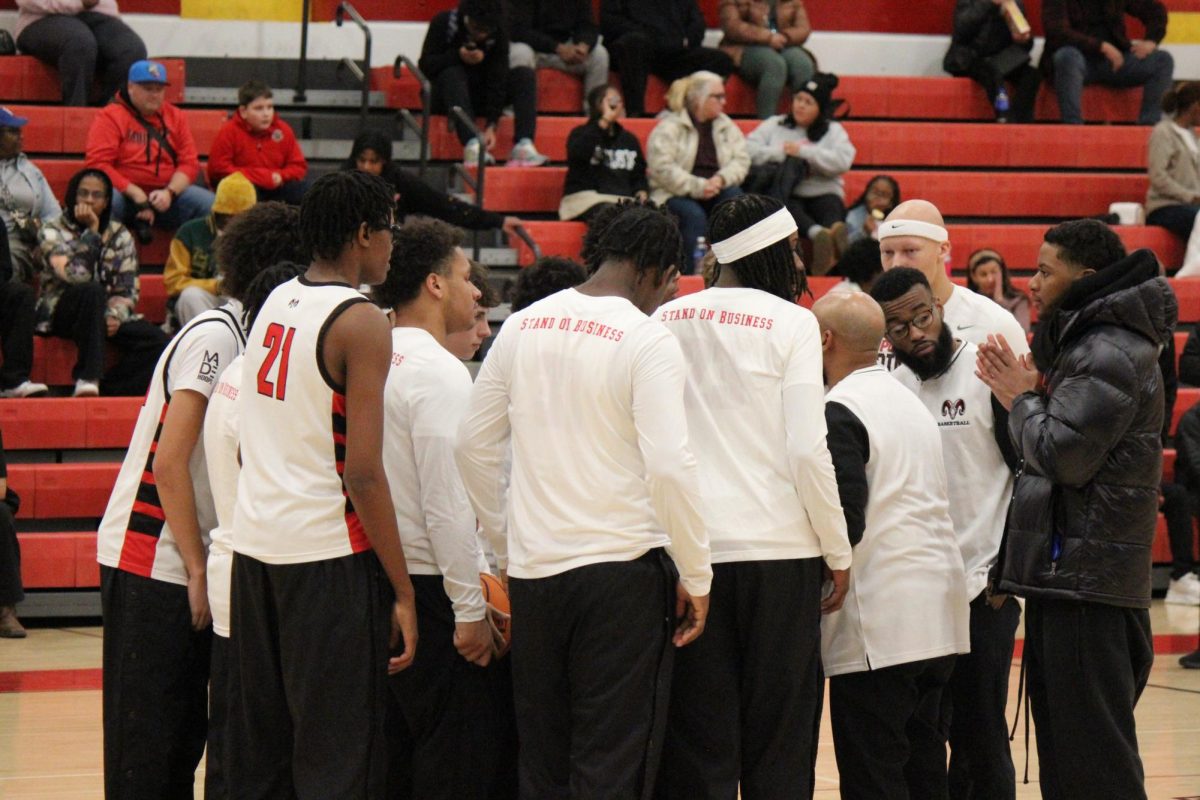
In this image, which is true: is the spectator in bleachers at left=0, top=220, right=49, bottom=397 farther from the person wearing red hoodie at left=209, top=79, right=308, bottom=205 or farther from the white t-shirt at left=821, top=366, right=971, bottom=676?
the white t-shirt at left=821, top=366, right=971, bottom=676

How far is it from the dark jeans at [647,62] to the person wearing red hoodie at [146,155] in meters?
3.32

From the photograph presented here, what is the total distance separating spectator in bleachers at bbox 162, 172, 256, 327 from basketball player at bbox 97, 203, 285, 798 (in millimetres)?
5201

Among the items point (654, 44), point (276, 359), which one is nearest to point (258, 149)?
point (654, 44)

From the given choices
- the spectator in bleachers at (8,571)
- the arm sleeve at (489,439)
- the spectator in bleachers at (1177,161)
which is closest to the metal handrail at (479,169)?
the spectator in bleachers at (8,571)

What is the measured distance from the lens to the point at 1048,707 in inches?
165

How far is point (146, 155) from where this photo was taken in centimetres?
1018

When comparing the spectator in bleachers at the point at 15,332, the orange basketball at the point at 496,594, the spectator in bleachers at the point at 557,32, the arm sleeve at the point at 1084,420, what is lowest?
the spectator in bleachers at the point at 15,332

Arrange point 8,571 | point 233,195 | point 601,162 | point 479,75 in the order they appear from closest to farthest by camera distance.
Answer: point 8,571, point 233,195, point 601,162, point 479,75

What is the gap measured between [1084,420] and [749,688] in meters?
1.04

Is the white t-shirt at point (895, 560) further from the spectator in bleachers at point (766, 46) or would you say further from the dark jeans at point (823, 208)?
the spectator in bleachers at point (766, 46)

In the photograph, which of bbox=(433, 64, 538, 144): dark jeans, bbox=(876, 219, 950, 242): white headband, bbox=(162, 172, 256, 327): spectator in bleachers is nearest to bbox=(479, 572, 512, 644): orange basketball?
bbox=(876, 219, 950, 242): white headband

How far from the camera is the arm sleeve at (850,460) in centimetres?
409

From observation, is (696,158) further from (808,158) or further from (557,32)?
(557,32)

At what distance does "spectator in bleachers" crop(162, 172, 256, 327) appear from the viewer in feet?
30.6
